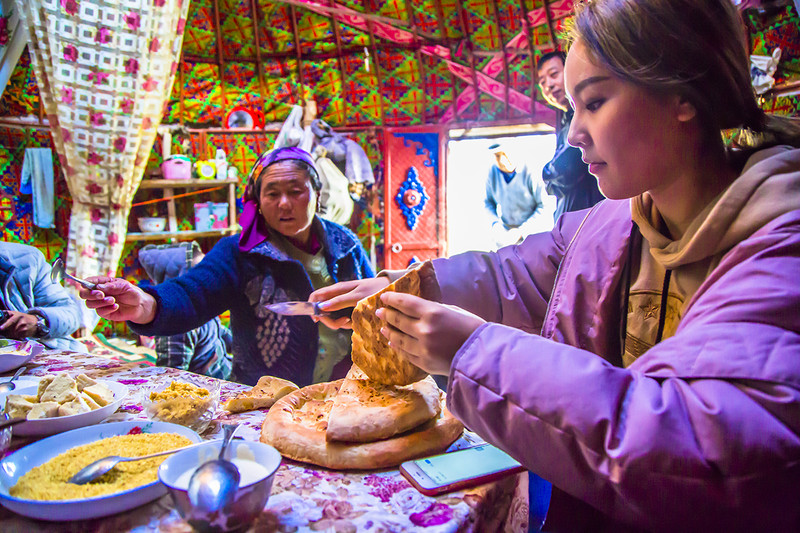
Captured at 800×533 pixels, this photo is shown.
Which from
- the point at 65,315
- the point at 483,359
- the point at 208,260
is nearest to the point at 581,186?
the point at 208,260

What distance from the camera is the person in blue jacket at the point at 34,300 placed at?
8.46 ft

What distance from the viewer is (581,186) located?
9.12 feet

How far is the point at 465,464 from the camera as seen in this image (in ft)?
3.12

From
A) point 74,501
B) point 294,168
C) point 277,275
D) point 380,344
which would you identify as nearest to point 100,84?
point 294,168

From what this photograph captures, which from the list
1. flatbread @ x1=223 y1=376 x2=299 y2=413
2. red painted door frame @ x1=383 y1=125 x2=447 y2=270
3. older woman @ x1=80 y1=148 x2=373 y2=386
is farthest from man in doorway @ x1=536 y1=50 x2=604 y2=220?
red painted door frame @ x1=383 y1=125 x2=447 y2=270

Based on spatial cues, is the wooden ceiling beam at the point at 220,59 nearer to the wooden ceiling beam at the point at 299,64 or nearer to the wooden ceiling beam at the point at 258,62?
the wooden ceiling beam at the point at 258,62

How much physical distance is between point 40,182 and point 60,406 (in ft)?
17.7

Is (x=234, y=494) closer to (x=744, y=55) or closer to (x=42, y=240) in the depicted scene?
(x=744, y=55)

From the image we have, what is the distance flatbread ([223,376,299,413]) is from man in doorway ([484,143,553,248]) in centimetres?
491

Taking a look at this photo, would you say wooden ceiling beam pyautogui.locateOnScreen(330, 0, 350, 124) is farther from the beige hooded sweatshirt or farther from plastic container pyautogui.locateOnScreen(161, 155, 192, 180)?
the beige hooded sweatshirt

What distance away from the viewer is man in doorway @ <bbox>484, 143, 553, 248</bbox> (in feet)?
19.6

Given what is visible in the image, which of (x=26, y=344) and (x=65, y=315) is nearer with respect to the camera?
(x=26, y=344)

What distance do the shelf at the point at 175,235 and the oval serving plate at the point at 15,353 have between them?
3880mm

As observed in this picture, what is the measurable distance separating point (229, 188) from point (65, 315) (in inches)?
125
